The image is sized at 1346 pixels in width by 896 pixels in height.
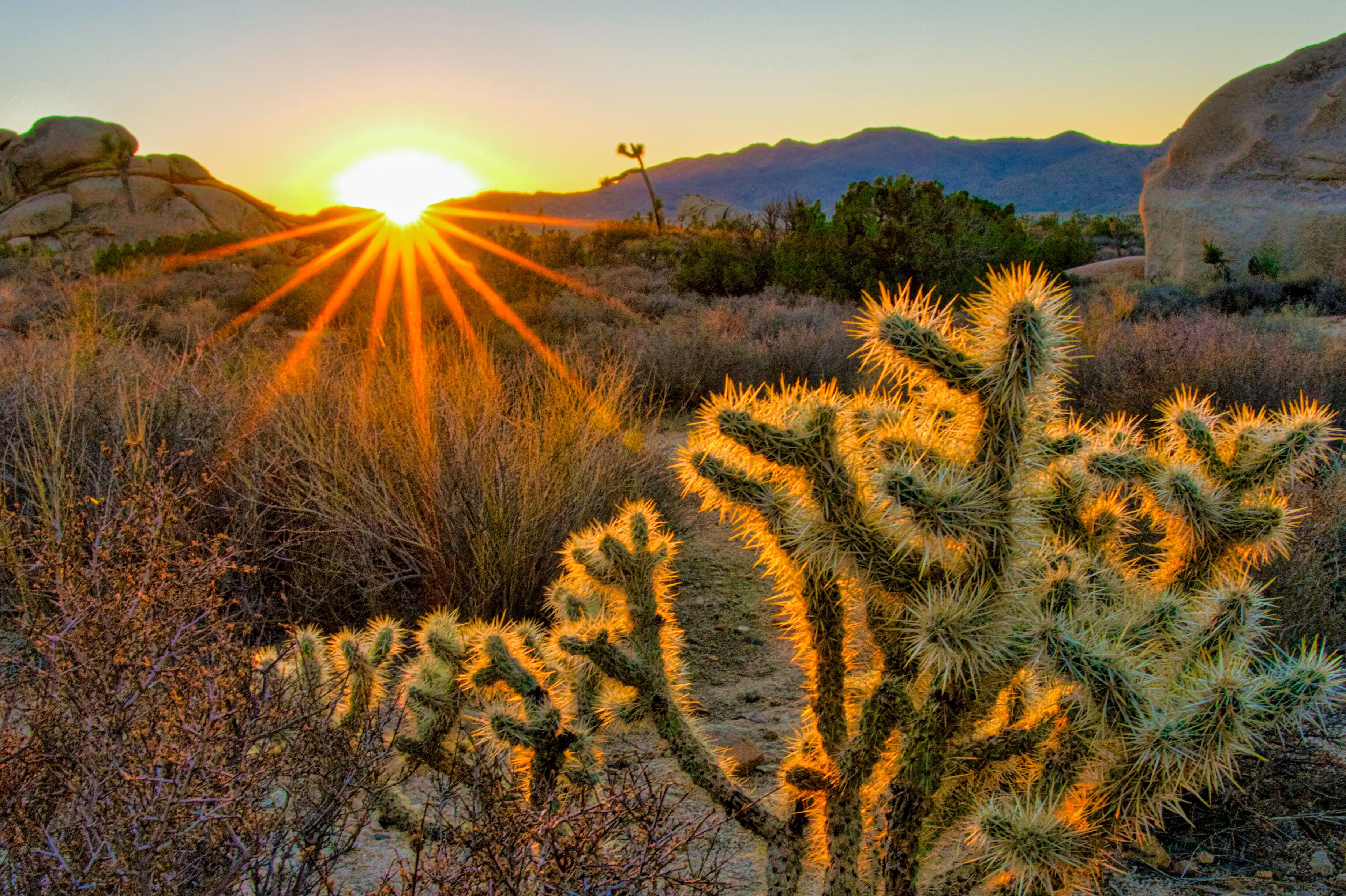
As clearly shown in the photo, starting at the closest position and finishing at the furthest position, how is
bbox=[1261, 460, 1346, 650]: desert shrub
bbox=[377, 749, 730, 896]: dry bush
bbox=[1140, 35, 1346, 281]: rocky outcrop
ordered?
bbox=[377, 749, 730, 896]: dry bush
bbox=[1261, 460, 1346, 650]: desert shrub
bbox=[1140, 35, 1346, 281]: rocky outcrop

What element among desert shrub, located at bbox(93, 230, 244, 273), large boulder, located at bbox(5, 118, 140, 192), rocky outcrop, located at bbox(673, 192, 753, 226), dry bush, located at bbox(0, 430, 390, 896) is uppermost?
large boulder, located at bbox(5, 118, 140, 192)

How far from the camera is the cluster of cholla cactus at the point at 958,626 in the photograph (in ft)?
5.04

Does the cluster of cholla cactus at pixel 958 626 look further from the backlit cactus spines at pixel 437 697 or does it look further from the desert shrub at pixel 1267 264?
the desert shrub at pixel 1267 264

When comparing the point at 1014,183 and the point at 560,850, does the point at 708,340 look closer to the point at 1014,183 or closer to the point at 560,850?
the point at 560,850

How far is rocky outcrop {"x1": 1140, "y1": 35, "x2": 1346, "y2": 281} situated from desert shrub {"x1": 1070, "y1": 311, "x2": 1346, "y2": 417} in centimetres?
1008

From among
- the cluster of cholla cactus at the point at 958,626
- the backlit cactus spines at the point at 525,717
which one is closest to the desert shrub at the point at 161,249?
the backlit cactus spines at the point at 525,717

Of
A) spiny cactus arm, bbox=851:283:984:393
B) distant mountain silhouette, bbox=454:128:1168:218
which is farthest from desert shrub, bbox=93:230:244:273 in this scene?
distant mountain silhouette, bbox=454:128:1168:218

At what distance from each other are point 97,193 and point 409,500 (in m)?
58.4

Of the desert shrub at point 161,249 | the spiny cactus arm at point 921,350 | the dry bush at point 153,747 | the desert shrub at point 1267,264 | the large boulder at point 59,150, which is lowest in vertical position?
the dry bush at point 153,747

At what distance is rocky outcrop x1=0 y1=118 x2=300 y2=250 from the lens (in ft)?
159

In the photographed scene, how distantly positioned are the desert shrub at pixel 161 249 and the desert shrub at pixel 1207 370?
2502 cm

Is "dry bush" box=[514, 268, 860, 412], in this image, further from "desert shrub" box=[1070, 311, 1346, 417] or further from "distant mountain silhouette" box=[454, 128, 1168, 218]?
"distant mountain silhouette" box=[454, 128, 1168, 218]

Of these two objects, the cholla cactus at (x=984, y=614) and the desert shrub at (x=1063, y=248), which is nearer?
the cholla cactus at (x=984, y=614)

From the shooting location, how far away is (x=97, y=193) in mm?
50688
